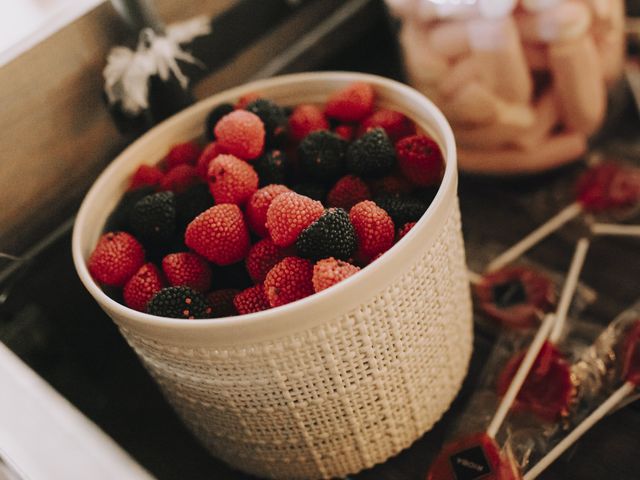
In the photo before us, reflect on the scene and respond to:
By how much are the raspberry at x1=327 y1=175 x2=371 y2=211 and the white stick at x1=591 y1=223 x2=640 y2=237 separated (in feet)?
1.46

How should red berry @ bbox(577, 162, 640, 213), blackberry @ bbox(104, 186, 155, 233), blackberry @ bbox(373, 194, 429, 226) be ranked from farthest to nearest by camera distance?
red berry @ bbox(577, 162, 640, 213) < blackberry @ bbox(104, 186, 155, 233) < blackberry @ bbox(373, 194, 429, 226)

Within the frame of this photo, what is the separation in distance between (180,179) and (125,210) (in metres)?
0.08

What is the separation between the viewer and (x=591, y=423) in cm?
74

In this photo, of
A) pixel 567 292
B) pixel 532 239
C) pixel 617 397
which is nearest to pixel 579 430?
pixel 617 397

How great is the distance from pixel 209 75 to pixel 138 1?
0.70 ft

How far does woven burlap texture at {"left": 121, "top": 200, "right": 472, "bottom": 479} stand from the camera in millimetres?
601

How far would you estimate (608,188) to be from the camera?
1.02 metres

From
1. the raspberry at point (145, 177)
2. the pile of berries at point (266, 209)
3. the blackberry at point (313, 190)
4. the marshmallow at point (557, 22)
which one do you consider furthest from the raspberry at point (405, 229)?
the marshmallow at point (557, 22)

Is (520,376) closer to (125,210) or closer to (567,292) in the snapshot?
(567,292)

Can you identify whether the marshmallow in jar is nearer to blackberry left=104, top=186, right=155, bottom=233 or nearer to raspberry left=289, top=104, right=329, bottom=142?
raspberry left=289, top=104, right=329, bottom=142

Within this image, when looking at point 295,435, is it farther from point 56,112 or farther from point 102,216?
point 56,112

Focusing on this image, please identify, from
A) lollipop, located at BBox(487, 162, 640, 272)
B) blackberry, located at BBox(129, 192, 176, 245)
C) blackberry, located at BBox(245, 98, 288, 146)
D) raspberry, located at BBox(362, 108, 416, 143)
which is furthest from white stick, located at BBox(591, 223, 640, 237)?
blackberry, located at BBox(129, 192, 176, 245)

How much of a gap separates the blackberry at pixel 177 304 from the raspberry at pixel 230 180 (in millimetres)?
131

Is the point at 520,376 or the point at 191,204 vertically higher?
the point at 191,204
